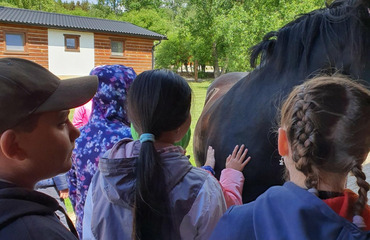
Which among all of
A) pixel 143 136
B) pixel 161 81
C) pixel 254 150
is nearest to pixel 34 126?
pixel 143 136

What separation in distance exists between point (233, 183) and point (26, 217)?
1.17 m

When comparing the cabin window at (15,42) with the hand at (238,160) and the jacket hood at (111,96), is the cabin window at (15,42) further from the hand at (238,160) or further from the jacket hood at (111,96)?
the hand at (238,160)

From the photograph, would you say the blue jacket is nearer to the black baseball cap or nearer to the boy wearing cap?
the boy wearing cap

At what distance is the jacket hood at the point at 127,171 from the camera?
1275 mm

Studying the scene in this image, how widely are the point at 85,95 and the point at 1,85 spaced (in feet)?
0.90

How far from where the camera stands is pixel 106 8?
163 ft

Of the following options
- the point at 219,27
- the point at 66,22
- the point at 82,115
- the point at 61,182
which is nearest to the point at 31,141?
the point at 61,182

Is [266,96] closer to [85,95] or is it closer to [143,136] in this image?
[143,136]

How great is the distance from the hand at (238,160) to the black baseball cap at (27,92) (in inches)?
45.8

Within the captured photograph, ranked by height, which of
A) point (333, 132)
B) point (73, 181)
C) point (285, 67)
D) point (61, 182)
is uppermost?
point (285, 67)

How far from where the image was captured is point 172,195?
1.27 metres

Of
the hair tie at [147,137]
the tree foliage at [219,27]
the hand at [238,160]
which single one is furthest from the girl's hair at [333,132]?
the tree foliage at [219,27]

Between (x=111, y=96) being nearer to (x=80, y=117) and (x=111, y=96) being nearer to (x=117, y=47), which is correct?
(x=80, y=117)

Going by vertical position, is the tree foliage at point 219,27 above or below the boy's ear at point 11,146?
above
